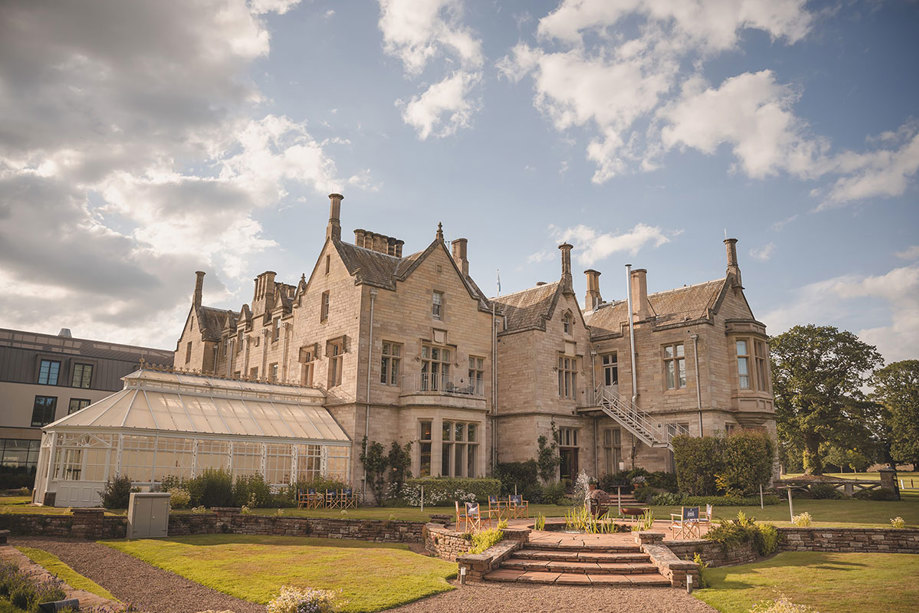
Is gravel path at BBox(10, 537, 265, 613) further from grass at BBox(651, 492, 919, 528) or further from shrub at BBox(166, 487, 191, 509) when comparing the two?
grass at BBox(651, 492, 919, 528)

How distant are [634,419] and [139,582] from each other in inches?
955

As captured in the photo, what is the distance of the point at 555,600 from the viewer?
10.8 m

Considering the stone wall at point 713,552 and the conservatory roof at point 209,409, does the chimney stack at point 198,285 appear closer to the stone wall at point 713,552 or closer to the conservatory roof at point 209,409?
the conservatory roof at point 209,409

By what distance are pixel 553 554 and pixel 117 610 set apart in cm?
858

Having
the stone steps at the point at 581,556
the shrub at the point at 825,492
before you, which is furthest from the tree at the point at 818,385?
the stone steps at the point at 581,556

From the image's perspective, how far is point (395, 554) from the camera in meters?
14.9

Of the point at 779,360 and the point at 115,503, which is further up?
the point at 779,360

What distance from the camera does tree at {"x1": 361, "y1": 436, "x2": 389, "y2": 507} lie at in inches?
1031

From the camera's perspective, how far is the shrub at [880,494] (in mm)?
25734

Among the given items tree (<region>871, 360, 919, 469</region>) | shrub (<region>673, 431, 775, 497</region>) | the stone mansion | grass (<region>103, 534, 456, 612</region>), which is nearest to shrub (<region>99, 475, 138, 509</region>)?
grass (<region>103, 534, 456, 612</region>)

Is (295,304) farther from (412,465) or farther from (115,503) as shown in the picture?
(115,503)

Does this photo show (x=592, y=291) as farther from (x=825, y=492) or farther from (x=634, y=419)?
(x=825, y=492)

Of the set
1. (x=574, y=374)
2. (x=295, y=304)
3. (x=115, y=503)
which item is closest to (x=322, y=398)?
(x=295, y=304)

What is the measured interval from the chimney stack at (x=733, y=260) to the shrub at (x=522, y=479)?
45.7 feet
